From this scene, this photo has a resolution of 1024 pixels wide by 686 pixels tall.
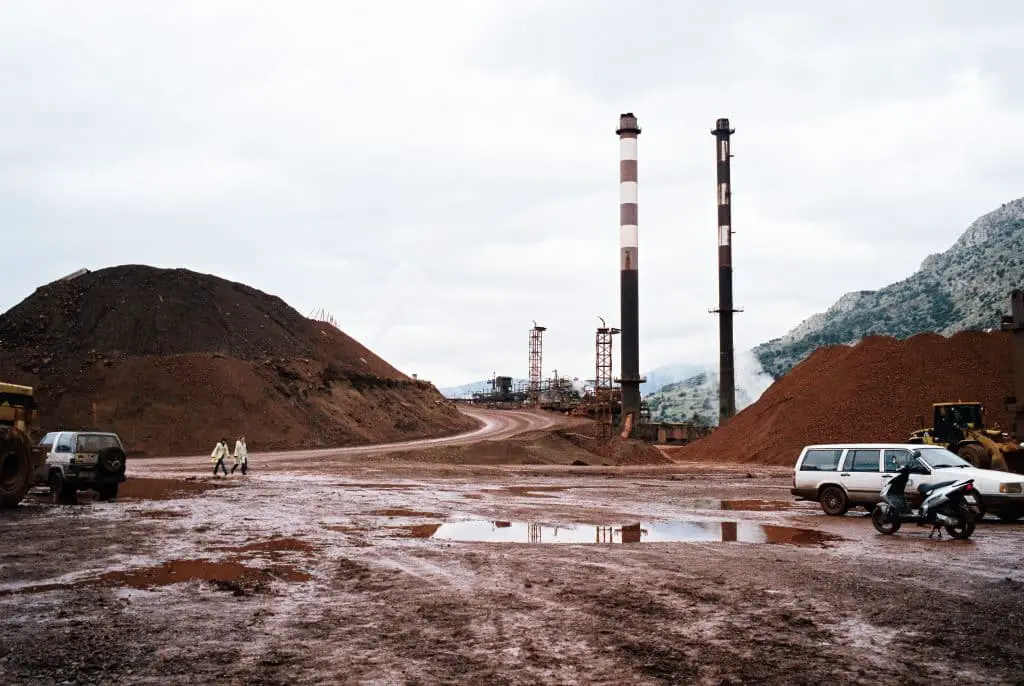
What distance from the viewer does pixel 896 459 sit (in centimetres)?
1942

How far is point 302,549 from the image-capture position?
1393 centimetres

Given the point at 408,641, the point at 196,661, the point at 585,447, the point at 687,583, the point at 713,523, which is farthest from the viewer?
the point at 585,447

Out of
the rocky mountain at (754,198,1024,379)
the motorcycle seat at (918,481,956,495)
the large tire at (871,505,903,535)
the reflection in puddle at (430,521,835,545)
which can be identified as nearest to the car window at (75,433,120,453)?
the reflection in puddle at (430,521,835,545)

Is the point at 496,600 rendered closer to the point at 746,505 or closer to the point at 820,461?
the point at 820,461

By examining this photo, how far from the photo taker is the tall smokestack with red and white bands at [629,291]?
79062 mm

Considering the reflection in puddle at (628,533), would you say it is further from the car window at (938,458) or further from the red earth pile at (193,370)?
the red earth pile at (193,370)

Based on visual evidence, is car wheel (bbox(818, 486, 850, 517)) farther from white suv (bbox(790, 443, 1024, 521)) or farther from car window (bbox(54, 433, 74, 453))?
car window (bbox(54, 433, 74, 453))

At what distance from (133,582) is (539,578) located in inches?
208

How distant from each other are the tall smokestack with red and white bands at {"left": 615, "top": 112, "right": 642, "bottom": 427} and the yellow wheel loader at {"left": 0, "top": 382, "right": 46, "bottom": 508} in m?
61.7

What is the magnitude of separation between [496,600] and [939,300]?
137 meters

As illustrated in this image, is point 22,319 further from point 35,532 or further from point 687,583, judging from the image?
point 687,583

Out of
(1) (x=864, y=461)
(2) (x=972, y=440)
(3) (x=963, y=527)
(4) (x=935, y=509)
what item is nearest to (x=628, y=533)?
(4) (x=935, y=509)

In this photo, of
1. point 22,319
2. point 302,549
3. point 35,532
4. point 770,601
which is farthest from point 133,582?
point 22,319

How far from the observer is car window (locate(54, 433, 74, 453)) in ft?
75.0
